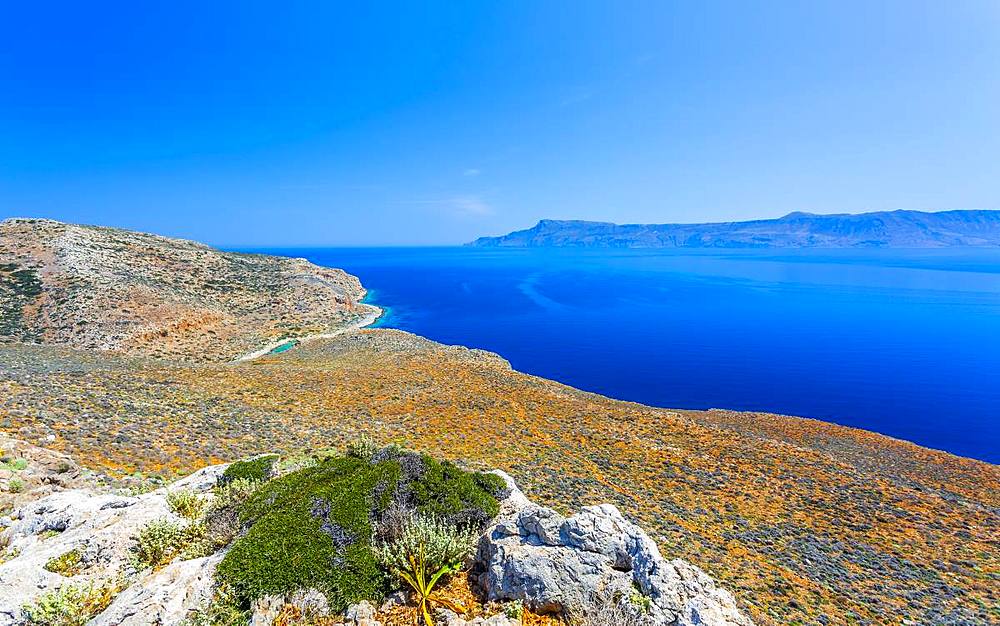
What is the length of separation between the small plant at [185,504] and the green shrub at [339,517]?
1053mm

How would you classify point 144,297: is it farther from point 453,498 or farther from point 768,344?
point 768,344

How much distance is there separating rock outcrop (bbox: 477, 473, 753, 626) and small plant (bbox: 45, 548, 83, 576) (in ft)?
19.5

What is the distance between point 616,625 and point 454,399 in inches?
767

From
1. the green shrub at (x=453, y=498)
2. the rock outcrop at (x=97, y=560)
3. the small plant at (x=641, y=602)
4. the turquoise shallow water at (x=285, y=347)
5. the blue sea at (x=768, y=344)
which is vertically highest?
the rock outcrop at (x=97, y=560)

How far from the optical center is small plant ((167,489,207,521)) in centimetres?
774

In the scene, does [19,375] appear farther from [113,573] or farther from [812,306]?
[812,306]

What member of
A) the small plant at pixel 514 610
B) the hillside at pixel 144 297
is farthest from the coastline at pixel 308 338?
the small plant at pixel 514 610

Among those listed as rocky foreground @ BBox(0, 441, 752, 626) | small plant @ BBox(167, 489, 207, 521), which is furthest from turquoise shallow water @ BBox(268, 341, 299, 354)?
small plant @ BBox(167, 489, 207, 521)

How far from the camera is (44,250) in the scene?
50844mm

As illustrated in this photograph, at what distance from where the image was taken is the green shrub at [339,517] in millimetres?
5871

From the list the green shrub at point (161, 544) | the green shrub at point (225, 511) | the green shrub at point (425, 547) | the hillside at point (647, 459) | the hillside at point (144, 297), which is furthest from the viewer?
the hillside at point (144, 297)

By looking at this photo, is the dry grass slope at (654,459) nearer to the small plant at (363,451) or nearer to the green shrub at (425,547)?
the small plant at (363,451)

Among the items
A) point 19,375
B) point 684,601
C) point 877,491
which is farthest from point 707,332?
point 19,375

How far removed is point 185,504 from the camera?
787 centimetres
